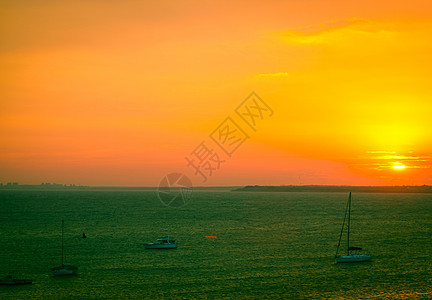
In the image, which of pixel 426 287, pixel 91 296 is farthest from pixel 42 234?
pixel 426 287

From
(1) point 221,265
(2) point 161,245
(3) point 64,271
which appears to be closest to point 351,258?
(1) point 221,265

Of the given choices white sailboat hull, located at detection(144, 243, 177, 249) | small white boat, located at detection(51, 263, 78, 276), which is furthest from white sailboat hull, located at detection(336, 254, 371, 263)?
small white boat, located at detection(51, 263, 78, 276)

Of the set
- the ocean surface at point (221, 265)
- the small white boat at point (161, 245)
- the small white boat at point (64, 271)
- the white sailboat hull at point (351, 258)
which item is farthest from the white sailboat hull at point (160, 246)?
the white sailboat hull at point (351, 258)

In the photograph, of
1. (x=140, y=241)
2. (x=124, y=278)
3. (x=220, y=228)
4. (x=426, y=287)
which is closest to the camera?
(x=426, y=287)

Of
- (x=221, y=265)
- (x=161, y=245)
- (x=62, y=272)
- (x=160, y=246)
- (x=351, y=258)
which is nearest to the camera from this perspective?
(x=62, y=272)

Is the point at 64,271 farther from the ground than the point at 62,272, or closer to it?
farther from the ground

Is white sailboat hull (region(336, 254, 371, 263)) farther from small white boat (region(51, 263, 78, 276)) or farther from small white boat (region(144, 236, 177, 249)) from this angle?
small white boat (region(51, 263, 78, 276))

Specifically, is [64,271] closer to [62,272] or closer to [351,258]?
[62,272]

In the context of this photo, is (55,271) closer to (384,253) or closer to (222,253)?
(222,253)

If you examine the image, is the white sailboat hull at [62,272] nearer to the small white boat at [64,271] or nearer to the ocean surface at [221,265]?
the small white boat at [64,271]

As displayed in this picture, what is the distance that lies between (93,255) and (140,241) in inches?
841

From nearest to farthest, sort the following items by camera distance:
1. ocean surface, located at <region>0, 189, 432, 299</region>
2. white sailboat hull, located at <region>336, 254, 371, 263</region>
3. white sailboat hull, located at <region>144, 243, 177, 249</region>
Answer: ocean surface, located at <region>0, 189, 432, 299</region>, white sailboat hull, located at <region>336, 254, 371, 263</region>, white sailboat hull, located at <region>144, 243, 177, 249</region>

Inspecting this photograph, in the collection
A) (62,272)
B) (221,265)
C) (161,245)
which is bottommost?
(221,265)

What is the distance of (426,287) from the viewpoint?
213 ft
